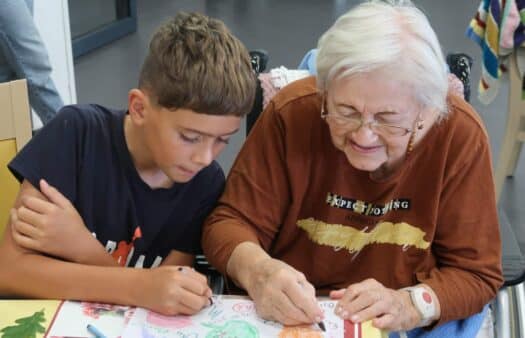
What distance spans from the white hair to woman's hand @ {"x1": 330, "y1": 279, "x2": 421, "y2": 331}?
0.35 metres

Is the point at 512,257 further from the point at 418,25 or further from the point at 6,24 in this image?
the point at 6,24

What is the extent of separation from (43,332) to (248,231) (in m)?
0.48

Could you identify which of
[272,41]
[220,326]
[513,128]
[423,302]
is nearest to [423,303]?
[423,302]

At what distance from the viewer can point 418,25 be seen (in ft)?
4.15

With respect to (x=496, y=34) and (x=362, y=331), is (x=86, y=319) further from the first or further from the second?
(x=496, y=34)

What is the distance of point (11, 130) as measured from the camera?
5.41ft

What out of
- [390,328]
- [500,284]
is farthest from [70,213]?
[500,284]

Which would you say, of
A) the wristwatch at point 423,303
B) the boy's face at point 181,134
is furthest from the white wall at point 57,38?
the wristwatch at point 423,303

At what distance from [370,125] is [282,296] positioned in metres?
0.35

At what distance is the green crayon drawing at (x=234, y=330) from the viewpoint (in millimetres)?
1105

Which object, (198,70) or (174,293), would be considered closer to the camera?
(174,293)

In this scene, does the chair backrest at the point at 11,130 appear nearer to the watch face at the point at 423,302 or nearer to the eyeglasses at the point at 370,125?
the eyeglasses at the point at 370,125

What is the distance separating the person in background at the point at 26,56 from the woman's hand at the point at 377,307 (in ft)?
6.65

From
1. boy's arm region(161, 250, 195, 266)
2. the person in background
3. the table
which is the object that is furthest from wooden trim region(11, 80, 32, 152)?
the person in background
